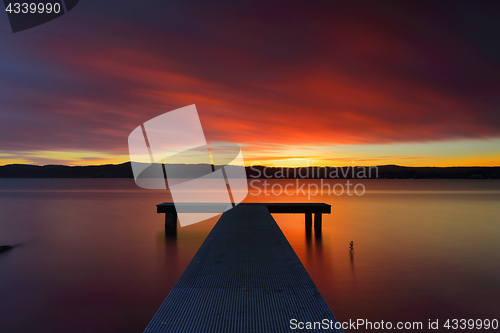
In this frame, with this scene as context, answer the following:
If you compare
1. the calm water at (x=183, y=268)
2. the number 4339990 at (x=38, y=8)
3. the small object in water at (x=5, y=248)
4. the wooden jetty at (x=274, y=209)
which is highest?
the number 4339990 at (x=38, y=8)

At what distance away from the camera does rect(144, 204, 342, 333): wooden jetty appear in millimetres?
3234

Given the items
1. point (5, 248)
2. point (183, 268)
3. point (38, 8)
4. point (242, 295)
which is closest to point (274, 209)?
point (183, 268)

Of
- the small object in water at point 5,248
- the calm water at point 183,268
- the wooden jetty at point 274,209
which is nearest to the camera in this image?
the calm water at point 183,268

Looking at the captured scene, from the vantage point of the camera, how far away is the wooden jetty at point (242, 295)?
3234 mm

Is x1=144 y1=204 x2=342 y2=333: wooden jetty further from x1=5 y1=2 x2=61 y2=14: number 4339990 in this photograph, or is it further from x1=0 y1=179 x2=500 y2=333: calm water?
x1=5 y1=2 x2=61 y2=14: number 4339990

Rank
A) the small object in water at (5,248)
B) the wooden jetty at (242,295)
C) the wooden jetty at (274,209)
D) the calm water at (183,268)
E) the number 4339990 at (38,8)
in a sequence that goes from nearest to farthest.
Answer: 1. the wooden jetty at (242,295)
2. the calm water at (183,268)
3. the number 4339990 at (38,8)
4. the small object in water at (5,248)
5. the wooden jetty at (274,209)

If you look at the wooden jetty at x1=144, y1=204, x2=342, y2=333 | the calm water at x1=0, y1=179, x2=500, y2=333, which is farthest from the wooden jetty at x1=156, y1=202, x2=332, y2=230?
the wooden jetty at x1=144, y1=204, x2=342, y2=333

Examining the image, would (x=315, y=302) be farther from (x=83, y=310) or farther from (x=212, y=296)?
(x=83, y=310)

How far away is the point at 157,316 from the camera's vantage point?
11.1ft

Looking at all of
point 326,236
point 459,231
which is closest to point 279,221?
point 326,236

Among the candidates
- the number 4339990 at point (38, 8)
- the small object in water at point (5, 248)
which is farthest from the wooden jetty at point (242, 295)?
the small object in water at point (5, 248)

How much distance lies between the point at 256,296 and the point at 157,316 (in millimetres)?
1254

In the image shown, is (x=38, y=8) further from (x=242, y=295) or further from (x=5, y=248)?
(x=5, y=248)

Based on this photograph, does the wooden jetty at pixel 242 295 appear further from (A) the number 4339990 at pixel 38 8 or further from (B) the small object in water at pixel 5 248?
(B) the small object in water at pixel 5 248
